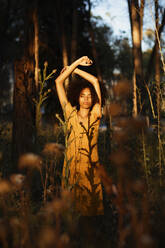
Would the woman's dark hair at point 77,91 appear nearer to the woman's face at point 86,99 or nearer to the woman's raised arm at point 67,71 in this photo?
the woman's face at point 86,99

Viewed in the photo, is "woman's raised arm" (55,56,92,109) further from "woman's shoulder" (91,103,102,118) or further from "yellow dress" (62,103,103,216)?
"woman's shoulder" (91,103,102,118)

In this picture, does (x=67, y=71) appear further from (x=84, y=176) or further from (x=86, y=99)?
(x=84, y=176)

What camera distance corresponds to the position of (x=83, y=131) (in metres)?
3.00

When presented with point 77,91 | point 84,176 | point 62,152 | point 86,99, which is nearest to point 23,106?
point 77,91

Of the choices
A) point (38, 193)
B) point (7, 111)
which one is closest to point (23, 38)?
point (38, 193)

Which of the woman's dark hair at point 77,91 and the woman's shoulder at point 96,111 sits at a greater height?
the woman's dark hair at point 77,91

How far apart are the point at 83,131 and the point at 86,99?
428 millimetres

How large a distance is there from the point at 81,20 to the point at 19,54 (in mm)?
9161

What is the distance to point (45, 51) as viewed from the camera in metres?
11.6

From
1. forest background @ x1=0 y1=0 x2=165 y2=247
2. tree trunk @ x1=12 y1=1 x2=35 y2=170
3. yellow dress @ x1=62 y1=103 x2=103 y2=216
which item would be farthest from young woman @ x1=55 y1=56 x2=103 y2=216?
tree trunk @ x1=12 y1=1 x2=35 y2=170

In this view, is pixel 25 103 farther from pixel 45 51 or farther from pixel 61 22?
pixel 45 51

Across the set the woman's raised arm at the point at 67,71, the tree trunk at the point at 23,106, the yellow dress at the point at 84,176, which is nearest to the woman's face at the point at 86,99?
the yellow dress at the point at 84,176

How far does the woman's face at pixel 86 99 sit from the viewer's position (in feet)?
10.4

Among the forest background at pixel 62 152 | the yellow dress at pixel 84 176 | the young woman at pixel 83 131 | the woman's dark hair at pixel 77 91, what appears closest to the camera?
the forest background at pixel 62 152
